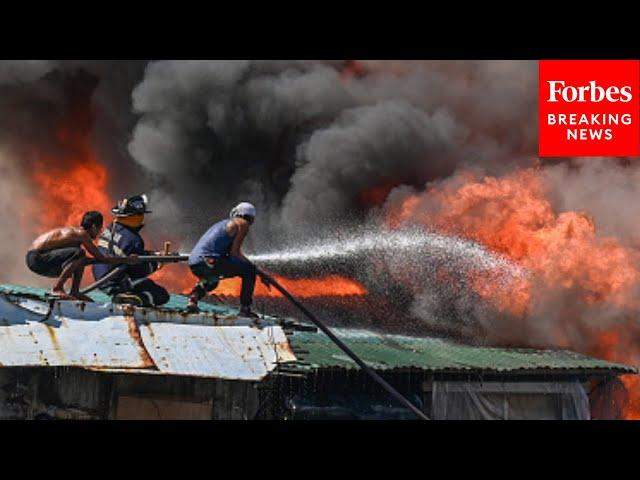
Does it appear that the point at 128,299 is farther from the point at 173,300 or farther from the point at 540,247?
the point at 540,247

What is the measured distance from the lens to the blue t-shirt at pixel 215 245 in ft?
45.7

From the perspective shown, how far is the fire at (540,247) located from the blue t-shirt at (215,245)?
679 centimetres

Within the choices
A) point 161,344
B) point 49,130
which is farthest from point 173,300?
point 49,130

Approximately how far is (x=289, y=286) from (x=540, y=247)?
239 inches

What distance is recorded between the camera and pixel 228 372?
12.5 meters

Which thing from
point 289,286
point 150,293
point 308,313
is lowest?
point 308,313

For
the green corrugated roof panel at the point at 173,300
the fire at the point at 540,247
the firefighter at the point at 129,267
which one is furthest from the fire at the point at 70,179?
the fire at the point at 540,247

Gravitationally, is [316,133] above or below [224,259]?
above

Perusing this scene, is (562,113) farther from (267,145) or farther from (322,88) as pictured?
(267,145)

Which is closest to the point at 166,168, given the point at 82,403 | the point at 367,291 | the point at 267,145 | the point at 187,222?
the point at 187,222

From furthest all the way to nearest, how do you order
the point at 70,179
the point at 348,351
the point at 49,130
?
1. the point at 70,179
2. the point at 49,130
3. the point at 348,351

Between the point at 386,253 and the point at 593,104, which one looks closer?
the point at 593,104

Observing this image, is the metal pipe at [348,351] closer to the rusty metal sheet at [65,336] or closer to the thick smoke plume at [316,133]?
the rusty metal sheet at [65,336]

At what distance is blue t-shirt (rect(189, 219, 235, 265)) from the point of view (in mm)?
13922
